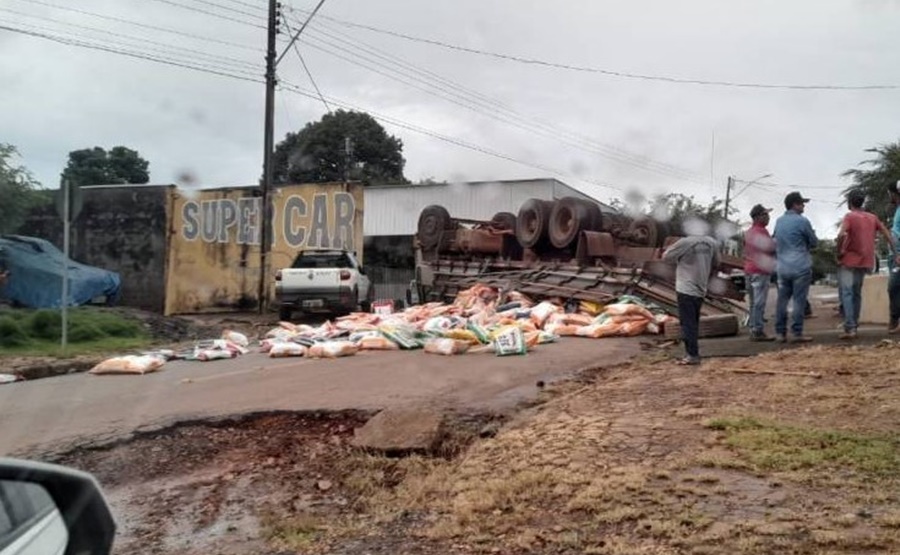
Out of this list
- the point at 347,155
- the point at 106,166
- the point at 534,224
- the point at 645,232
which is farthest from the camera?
the point at 347,155

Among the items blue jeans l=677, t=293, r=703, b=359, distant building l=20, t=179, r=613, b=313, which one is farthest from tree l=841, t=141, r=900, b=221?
blue jeans l=677, t=293, r=703, b=359

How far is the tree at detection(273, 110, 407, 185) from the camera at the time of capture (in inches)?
1576

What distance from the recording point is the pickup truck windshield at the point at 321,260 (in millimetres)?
18250

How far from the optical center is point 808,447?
14.1 ft

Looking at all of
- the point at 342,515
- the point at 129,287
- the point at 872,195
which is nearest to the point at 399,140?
the point at 129,287

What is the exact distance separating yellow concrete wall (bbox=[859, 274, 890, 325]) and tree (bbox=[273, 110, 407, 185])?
3046 cm

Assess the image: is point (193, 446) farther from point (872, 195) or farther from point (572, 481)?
point (872, 195)

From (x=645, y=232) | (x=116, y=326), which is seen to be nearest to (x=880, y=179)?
(x=645, y=232)

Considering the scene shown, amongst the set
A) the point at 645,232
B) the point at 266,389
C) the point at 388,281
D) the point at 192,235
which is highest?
the point at 645,232

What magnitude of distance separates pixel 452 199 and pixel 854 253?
23.0 metres

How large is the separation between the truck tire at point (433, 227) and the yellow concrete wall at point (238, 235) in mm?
3441

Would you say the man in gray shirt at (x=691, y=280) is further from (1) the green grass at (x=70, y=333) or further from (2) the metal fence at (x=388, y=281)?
(2) the metal fence at (x=388, y=281)

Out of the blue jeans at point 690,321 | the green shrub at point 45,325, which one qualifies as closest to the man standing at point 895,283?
the blue jeans at point 690,321

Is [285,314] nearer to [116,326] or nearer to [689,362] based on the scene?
[116,326]
